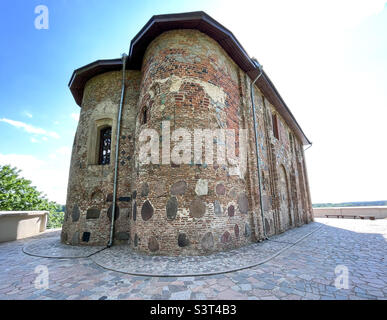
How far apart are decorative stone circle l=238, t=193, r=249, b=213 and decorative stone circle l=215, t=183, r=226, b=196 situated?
915mm

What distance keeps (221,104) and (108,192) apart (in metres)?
5.48

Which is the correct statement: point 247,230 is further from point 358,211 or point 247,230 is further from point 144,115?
point 358,211

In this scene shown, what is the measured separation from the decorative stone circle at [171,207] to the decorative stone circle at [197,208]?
0.45 metres

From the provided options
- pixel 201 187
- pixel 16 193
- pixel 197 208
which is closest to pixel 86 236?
pixel 197 208

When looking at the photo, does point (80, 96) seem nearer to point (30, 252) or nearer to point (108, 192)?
point (108, 192)

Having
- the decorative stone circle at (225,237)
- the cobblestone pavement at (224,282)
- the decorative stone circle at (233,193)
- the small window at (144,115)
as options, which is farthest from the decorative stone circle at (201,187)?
the small window at (144,115)

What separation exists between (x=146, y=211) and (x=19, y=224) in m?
8.95

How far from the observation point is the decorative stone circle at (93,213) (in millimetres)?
6926

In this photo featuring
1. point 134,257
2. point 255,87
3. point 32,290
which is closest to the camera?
point 32,290

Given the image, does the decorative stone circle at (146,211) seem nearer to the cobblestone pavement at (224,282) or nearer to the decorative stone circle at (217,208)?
the cobblestone pavement at (224,282)

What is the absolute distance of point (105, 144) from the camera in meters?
8.16

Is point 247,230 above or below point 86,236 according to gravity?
above
